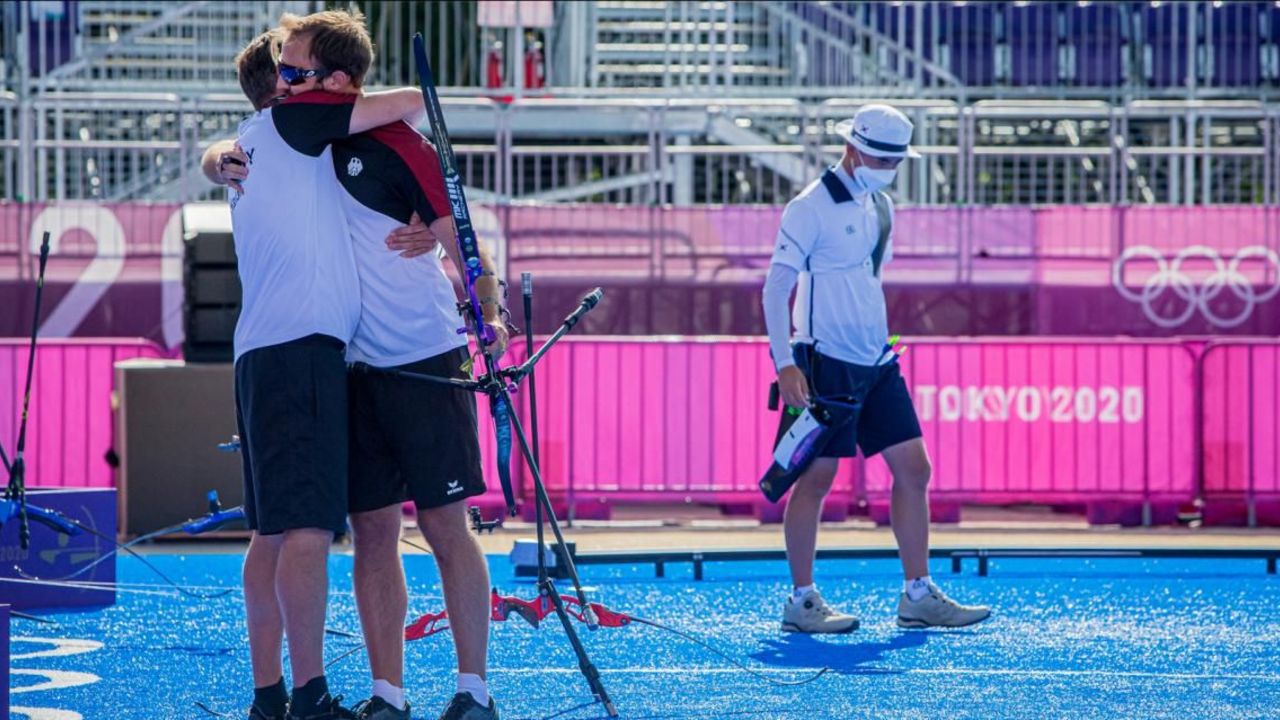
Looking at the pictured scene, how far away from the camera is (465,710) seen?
5.23 meters

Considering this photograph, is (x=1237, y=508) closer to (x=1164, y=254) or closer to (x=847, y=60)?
(x=1164, y=254)

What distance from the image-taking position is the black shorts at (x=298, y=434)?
16.5 feet

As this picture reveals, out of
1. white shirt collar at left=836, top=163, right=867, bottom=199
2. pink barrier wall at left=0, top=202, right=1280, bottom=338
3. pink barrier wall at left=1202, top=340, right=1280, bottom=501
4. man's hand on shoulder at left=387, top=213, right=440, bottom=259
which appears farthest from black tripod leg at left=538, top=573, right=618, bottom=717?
pink barrier wall at left=0, top=202, right=1280, bottom=338

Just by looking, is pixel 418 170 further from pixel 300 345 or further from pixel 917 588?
pixel 917 588

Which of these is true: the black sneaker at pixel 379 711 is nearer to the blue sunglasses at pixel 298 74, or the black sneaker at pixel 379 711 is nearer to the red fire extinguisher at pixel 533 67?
the blue sunglasses at pixel 298 74

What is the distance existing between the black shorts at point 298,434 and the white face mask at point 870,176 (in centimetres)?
307

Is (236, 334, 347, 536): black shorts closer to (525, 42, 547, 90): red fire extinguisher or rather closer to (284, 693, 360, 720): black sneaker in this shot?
(284, 693, 360, 720): black sneaker

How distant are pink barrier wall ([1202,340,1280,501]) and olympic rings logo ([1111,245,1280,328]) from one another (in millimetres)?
2760

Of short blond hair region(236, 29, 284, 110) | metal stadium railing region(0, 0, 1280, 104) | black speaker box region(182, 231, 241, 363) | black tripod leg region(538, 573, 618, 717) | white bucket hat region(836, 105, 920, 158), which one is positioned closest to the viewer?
short blond hair region(236, 29, 284, 110)

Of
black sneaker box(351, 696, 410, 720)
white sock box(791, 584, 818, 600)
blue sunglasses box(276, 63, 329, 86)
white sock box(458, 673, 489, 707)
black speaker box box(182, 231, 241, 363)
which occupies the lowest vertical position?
white sock box(791, 584, 818, 600)

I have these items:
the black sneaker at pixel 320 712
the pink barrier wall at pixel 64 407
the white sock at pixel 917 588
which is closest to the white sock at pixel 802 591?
the white sock at pixel 917 588

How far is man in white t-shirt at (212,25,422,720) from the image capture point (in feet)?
16.5

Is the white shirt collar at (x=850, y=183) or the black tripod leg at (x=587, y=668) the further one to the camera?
the white shirt collar at (x=850, y=183)

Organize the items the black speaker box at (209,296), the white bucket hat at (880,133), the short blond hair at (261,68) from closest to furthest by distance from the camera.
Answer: the short blond hair at (261,68), the white bucket hat at (880,133), the black speaker box at (209,296)
